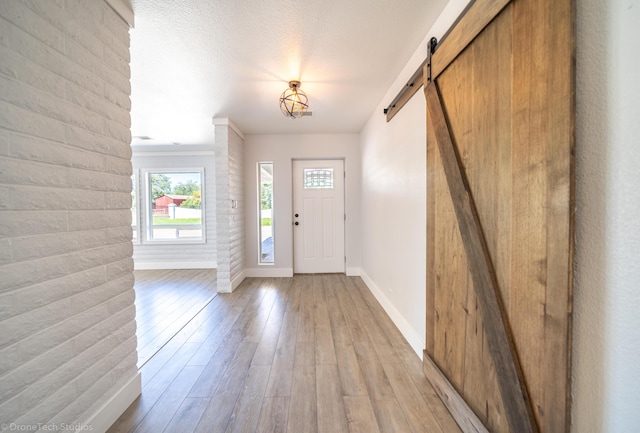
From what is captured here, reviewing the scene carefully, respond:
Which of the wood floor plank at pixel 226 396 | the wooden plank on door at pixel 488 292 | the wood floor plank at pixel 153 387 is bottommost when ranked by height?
the wood floor plank at pixel 153 387

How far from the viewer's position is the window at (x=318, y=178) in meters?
4.28

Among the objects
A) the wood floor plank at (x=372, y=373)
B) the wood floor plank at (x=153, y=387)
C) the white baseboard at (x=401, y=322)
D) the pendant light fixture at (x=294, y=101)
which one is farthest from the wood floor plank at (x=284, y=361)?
the pendant light fixture at (x=294, y=101)

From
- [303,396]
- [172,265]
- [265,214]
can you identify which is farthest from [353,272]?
[172,265]

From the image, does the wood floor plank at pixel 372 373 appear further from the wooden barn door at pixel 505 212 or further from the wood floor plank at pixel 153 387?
the wood floor plank at pixel 153 387

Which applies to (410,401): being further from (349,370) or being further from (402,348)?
(402,348)

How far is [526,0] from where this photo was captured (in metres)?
0.87

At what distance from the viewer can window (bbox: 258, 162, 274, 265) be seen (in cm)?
428

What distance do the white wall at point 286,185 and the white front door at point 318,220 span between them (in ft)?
0.48

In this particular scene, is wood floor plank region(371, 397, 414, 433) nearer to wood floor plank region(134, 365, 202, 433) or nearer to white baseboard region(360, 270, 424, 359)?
white baseboard region(360, 270, 424, 359)

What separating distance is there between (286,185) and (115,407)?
10.8 ft

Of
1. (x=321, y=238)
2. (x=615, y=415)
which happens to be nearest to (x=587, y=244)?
(x=615, y=415)

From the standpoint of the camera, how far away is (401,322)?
222 centimetres

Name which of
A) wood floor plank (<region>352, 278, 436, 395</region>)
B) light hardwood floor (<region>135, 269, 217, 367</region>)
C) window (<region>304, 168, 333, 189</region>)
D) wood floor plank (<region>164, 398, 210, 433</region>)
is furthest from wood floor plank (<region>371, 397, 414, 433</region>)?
window (<region>304, 168, 333, 189</region>)

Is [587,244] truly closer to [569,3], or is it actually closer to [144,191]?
[569,3]
